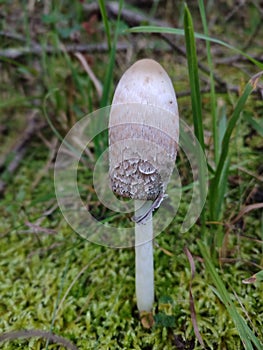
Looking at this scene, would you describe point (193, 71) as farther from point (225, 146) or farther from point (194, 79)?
point (225, 146)

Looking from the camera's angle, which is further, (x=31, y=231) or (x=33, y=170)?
(x=33, y=170)

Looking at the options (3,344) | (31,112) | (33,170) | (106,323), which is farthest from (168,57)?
(3,344)

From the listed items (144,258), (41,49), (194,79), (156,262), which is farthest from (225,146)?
(41,49)

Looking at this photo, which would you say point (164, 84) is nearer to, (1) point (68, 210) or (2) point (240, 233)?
(2) point (240, 233)

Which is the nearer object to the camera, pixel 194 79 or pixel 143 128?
pixel 143 128

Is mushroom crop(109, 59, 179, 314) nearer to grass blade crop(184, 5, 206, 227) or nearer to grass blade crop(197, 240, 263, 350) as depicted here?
grass blade crop(184, 5, 206, 227)
